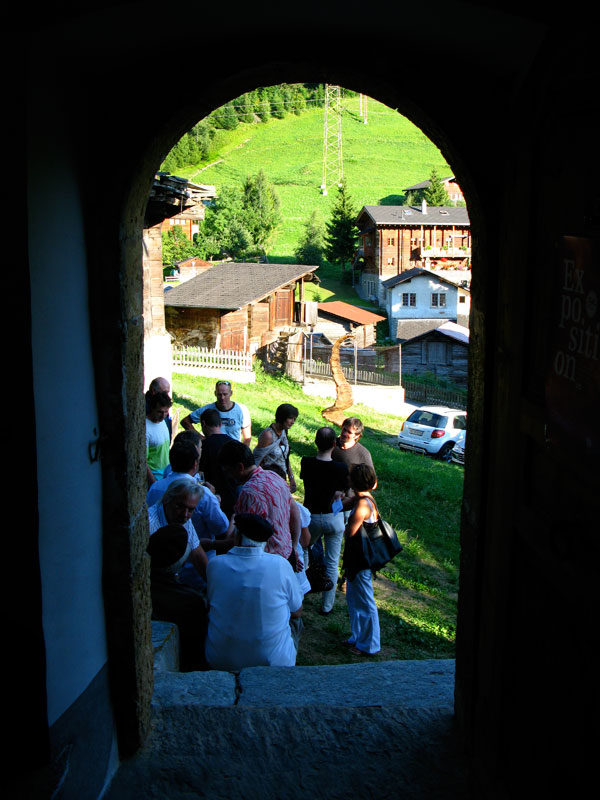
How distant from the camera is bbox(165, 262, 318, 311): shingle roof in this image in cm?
3000

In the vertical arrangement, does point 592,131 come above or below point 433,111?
below

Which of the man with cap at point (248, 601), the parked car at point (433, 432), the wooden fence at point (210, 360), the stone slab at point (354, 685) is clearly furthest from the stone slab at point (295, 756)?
the wooden fence at point (210, 360)

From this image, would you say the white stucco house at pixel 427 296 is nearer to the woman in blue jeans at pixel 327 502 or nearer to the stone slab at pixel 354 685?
the woman in blue jeans at pixel 327 502

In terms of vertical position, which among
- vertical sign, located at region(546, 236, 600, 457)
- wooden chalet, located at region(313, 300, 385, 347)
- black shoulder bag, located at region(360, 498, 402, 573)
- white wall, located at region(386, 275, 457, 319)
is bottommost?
black shoulder bag, located at region(360, 498, 402, 573)

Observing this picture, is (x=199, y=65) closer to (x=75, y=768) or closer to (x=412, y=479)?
(x=75, y=768)

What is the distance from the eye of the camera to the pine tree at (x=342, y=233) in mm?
52969

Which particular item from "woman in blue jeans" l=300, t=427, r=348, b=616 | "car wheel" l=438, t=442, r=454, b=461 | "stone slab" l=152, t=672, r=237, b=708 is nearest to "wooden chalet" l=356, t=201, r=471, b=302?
"car wheel" l=438, t=442, r=454, b=461

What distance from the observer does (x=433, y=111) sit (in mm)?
2520

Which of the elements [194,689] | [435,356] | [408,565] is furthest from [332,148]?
[194,689]

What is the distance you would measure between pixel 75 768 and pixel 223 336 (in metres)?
28.3

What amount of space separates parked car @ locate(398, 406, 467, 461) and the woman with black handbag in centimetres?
1294

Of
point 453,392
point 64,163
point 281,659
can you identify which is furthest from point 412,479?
point 453,392

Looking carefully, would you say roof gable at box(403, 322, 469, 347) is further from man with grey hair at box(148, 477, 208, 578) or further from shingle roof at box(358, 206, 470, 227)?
man with grey hair at box(148, 477, 208, 578)

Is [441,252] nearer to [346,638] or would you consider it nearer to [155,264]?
[155,264]
